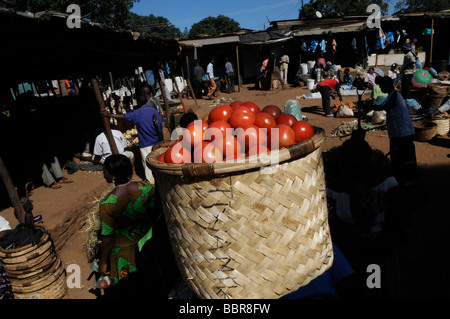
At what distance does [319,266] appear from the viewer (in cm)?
146

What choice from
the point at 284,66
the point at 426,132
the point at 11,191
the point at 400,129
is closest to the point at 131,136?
the point at 11,191

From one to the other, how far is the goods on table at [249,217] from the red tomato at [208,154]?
1.4 inches

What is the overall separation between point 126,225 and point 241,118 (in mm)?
1752

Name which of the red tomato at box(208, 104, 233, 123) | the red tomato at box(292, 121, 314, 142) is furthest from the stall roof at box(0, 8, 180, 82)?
the red tomato at box(292, 121, 314, 142)

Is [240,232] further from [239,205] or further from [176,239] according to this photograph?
[176,239]

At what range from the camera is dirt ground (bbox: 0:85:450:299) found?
11.4 feet

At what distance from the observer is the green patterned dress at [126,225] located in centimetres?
265

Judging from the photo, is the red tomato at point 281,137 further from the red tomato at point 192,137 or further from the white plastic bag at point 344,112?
the white plastic bag at point 344,112

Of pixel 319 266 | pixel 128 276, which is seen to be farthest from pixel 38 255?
pixel 319 266

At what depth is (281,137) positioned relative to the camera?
4.73 feet

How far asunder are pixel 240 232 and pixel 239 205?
0.40ft

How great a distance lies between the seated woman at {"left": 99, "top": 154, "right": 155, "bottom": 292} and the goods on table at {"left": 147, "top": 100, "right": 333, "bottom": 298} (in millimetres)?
1387

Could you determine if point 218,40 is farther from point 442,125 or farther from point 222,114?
point 222,114

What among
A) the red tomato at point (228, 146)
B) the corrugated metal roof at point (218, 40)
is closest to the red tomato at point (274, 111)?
the red tomato at point (228, 146)
